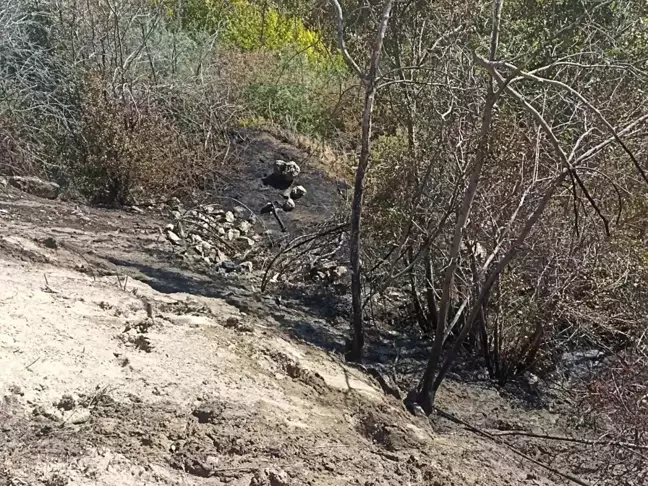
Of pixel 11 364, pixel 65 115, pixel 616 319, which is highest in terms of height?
pixel 616 319

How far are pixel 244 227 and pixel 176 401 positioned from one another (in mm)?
4508

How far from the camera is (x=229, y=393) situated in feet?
13.2

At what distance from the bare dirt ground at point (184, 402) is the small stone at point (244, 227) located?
2.44 m

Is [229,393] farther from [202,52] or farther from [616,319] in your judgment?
[202,52]

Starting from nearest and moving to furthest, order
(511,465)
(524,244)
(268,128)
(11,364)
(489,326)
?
(11,364) → (511,465) → (524,244) → (489,326) → (268,128)

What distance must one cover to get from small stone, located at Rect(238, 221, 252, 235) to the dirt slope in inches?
103

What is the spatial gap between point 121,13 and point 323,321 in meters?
4.66

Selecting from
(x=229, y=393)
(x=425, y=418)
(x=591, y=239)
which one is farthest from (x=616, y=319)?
(x=229, y=393)

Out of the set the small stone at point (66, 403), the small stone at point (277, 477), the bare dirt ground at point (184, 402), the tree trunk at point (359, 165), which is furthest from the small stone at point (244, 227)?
the small stone at point (277, 477)

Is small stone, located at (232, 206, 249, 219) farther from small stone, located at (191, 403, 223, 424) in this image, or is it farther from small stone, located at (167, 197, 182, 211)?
small stone, located at (191, 403, 223, 424)

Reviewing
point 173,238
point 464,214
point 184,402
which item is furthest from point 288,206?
point 184,402

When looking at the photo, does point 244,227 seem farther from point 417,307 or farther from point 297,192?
point 417,307

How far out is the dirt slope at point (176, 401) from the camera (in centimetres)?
340

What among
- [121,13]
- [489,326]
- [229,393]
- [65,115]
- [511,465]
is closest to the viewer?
[229,393]
